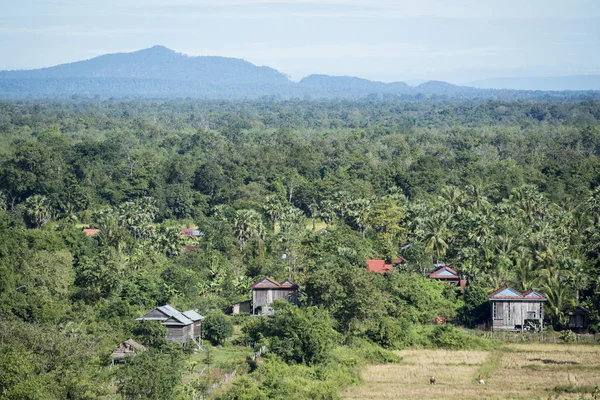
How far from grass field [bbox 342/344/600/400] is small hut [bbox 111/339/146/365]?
9901mm

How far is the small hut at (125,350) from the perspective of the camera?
41.4 meters

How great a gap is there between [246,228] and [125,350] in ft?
93.0

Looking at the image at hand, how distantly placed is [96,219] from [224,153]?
140 ft

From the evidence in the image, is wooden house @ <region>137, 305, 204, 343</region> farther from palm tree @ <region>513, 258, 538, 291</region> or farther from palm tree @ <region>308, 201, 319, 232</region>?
palm tree @ <region>308, 201, 319, 232</region>

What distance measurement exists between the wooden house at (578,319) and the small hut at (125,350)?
2480 centimetres

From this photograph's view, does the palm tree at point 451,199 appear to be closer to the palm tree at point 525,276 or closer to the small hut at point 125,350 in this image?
the palm tree at point 525,276

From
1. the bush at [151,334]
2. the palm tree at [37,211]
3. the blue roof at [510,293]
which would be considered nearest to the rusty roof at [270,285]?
the bush at [151,334]

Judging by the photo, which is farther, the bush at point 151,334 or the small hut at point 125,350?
the bush at point 151,334

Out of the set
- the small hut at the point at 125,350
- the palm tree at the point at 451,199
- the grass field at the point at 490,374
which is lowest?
the grass field at the point at 490,374

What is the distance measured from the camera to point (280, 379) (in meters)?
38.4

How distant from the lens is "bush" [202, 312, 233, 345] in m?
47.9

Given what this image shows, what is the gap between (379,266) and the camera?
6134 centimetres

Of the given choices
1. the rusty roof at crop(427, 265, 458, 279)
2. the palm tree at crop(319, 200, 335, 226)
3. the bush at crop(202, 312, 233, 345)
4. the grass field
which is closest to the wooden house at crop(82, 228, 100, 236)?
the palm tree at crop(319, 200, 335, 226)

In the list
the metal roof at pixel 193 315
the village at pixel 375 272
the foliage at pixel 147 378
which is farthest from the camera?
the metal roof at pixel 193 315
